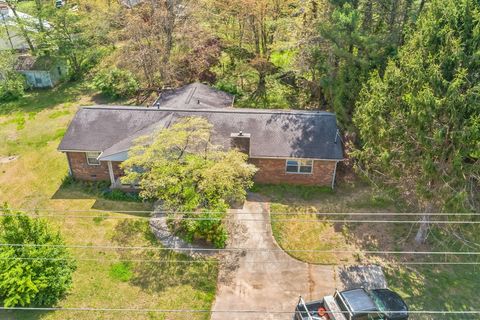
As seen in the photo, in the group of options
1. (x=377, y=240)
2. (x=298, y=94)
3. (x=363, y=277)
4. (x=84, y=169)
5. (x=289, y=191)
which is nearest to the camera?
(x=363, y=277)

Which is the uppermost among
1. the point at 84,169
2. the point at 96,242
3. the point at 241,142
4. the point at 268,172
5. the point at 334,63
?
the point at 334,63

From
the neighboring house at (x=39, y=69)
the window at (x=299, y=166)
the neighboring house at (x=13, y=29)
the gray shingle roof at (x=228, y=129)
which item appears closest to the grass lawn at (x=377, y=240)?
the window at (x=299, y=166)

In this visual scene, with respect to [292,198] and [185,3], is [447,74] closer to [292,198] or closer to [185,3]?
[292,198]

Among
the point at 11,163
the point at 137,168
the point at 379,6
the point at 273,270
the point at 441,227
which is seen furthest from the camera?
the point at 11,163

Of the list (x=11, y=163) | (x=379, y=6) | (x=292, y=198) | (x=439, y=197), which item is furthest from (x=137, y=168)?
(x=379, y=6)

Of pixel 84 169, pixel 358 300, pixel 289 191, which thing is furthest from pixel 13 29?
pixel 358 300

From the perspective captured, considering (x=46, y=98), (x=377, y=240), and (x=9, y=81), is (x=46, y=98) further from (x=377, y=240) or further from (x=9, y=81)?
(x=377, y=240)

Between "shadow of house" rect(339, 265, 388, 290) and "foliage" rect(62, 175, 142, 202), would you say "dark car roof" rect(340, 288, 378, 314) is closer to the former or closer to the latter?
"shadow of house" rect(339, 265, 388, 290)
